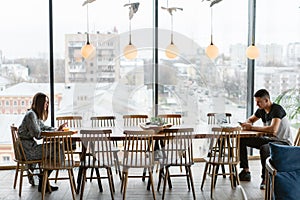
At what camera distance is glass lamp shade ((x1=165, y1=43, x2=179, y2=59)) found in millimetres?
6609

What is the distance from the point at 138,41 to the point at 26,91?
196 cm

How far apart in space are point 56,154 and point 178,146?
1434 millimetres

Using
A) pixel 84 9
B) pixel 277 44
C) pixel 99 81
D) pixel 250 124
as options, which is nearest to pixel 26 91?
pixel 99 81

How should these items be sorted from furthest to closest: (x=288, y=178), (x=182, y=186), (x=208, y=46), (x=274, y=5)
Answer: (x=274, y=5) → (x=208, y=46) → (x=182, y=186) → (x=288, y=178)

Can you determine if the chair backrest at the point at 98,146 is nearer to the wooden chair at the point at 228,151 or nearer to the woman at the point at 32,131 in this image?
the woman at the point at 32,131

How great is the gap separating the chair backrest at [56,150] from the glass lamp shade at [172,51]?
245cm

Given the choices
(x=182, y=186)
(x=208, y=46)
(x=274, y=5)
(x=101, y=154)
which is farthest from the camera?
(x=274, y=5)

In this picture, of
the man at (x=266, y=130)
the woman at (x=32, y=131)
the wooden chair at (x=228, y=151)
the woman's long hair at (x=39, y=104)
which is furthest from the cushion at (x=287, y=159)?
the woman's long hair at (x=39, y=104)

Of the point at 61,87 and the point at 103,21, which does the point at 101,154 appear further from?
the point at 103,21

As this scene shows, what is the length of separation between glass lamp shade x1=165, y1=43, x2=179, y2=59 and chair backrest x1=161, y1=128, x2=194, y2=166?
1961mm

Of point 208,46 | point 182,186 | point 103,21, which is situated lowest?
point 182,186

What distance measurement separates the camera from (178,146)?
16.6 feet

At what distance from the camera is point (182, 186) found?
5438mm

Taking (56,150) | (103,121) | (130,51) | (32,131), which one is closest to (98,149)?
(56,150)
